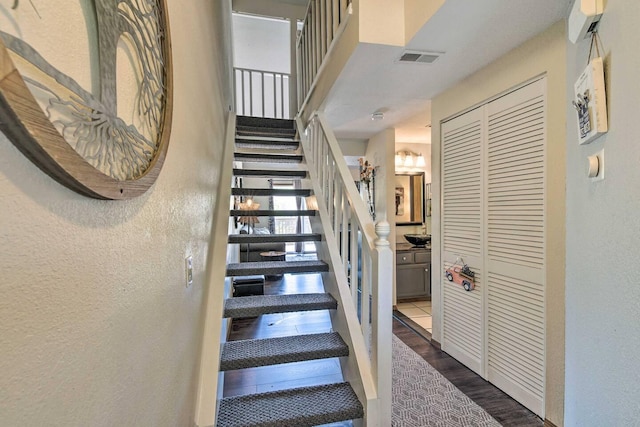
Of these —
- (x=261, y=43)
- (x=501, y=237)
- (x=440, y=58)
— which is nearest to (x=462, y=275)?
(x=501, y=237)

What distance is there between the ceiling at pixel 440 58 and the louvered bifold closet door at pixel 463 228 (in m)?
0.46

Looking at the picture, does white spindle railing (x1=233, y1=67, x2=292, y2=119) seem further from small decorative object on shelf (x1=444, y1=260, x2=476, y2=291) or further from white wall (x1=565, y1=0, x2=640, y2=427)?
white wall (x1=565, y1=0, x2=640, y2=427)

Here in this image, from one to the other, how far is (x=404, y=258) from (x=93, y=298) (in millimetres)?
4424

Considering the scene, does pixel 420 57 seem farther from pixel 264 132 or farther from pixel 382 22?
pixel 264 132

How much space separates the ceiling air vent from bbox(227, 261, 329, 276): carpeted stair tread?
157 cm

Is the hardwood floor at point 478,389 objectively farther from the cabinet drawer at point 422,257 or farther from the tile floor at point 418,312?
the cabinet drawer at point 422,257

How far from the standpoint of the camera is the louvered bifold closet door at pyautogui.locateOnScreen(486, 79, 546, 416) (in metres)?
1.95

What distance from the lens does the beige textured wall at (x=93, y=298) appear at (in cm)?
33

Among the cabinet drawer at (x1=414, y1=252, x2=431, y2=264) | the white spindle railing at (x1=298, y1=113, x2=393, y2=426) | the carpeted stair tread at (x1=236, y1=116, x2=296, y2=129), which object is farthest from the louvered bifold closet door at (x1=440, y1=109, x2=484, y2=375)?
the carpeted stair tread at (x1=236, y1=116, x2=296, y2=129)

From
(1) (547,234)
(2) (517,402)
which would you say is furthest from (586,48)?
(2) (517,402)

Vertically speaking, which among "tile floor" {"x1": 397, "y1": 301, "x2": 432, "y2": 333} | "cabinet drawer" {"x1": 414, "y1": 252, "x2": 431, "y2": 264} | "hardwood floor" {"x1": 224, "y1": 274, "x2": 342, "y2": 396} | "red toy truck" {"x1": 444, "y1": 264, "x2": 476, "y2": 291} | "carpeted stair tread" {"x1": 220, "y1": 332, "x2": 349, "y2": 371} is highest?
"red toy truck" {"x1": 444, "y1": 264, "x2": 476, "y2": 291}

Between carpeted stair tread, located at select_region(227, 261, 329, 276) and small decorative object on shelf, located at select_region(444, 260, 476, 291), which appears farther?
small decorative object on shelf, located at select_region(444, 260, 476, 291)

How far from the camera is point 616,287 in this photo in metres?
0.86

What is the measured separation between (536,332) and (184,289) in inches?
84.5
